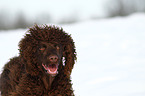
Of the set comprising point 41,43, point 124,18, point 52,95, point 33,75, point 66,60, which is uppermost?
point 124,18

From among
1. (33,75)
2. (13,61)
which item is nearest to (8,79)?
(13,61)

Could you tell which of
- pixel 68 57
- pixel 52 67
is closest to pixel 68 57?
pixel 68 57

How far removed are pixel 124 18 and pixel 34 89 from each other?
7.61 metres

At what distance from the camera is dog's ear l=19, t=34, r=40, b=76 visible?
9.87ft

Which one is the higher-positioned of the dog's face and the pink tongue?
the dog's face

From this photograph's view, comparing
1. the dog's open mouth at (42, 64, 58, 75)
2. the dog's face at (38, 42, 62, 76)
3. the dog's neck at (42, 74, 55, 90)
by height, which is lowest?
the dog's neck at (42, 74, 55, 90)

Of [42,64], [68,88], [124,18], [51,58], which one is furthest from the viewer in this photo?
[124,18]

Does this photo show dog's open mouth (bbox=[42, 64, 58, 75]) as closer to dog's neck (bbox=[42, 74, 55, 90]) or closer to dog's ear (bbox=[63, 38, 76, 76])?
dog's neck (bbox=[42, 74, 55, 90])

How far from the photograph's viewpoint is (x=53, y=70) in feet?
9.32

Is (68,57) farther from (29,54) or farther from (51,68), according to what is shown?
(29,54)

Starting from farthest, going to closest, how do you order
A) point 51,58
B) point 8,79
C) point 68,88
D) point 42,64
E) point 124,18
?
point 124,18
point 8,79
point 68,88
point 42,64
point 51,58

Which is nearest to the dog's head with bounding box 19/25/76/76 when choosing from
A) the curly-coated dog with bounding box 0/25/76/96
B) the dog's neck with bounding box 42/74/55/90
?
the curly-coated dog with bounding box 0/25/76/96

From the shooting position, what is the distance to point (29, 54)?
10.00ft

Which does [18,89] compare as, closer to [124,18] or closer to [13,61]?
[13,61]
